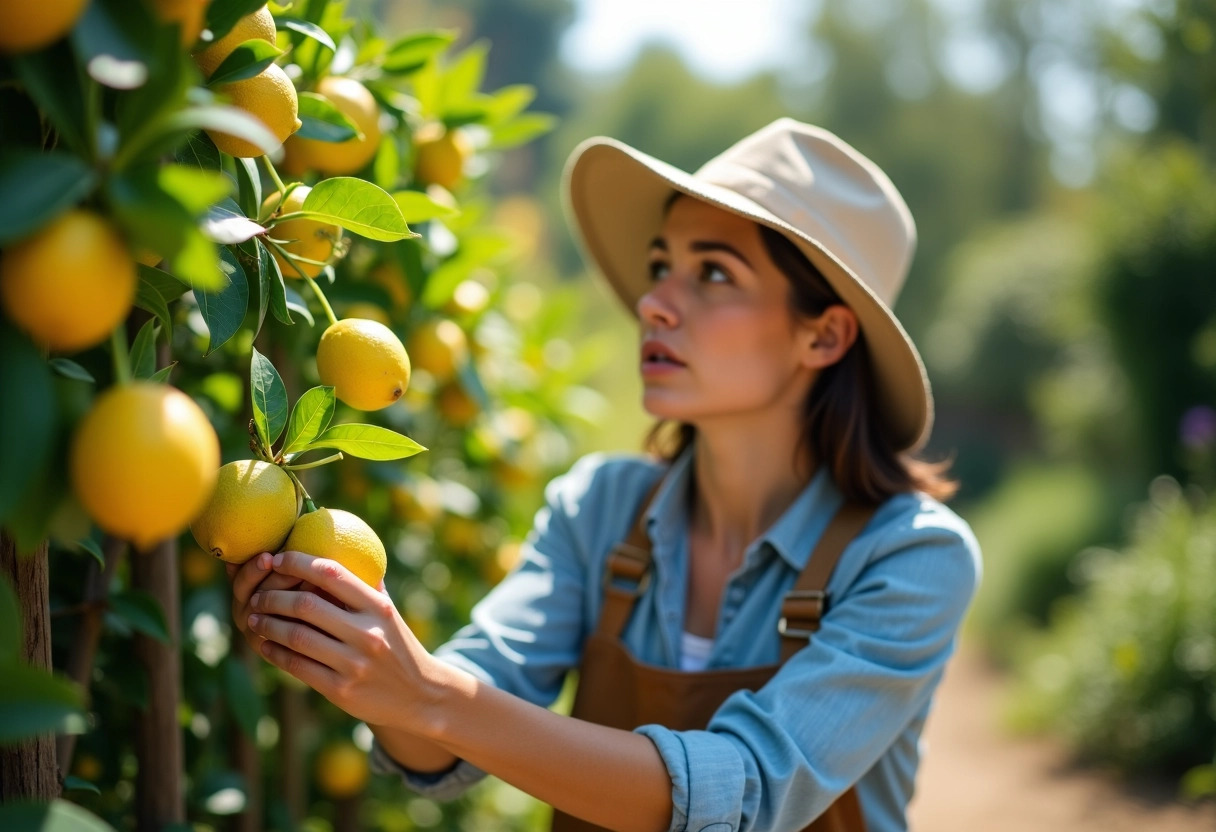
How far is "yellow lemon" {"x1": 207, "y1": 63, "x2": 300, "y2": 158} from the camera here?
662mm

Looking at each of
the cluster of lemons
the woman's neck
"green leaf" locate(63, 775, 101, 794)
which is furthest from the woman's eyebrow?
"green leaf" locate(63, 775, 101, 794)

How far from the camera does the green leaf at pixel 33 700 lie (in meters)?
0.49

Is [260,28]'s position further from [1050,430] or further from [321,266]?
[1050,430]

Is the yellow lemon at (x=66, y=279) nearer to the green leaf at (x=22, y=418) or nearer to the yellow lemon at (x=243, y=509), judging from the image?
the green leaf at (x=22, y=418)

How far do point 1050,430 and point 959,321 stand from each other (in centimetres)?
242

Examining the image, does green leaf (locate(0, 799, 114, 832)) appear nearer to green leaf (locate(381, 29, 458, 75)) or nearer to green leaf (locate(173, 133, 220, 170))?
green leaf (locate(173, 133, 220, 170))

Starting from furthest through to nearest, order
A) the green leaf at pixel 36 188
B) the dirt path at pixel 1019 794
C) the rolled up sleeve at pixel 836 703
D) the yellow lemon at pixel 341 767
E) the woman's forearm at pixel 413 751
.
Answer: the dirt path at pixel 1019 794, the yellow lemon at pixel 341 767, the woman's forearm at pixel 413 751, the rolled up sleeve at pixel 836 703, the green leaf at pixel 36 188

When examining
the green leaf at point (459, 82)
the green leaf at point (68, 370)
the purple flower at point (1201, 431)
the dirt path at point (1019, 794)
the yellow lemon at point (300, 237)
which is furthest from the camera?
the purple flower at point (1201, 431)

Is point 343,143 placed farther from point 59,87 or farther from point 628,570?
point 628,570

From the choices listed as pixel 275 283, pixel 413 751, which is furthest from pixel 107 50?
pixel 413 751

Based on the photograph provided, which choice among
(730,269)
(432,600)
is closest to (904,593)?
(730,269)

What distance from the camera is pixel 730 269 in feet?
4.55

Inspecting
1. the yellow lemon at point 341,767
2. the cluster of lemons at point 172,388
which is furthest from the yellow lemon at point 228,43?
the yellow lemon at point 341,767

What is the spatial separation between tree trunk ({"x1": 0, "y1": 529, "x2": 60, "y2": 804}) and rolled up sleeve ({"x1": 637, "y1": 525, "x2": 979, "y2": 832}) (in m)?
0.56
